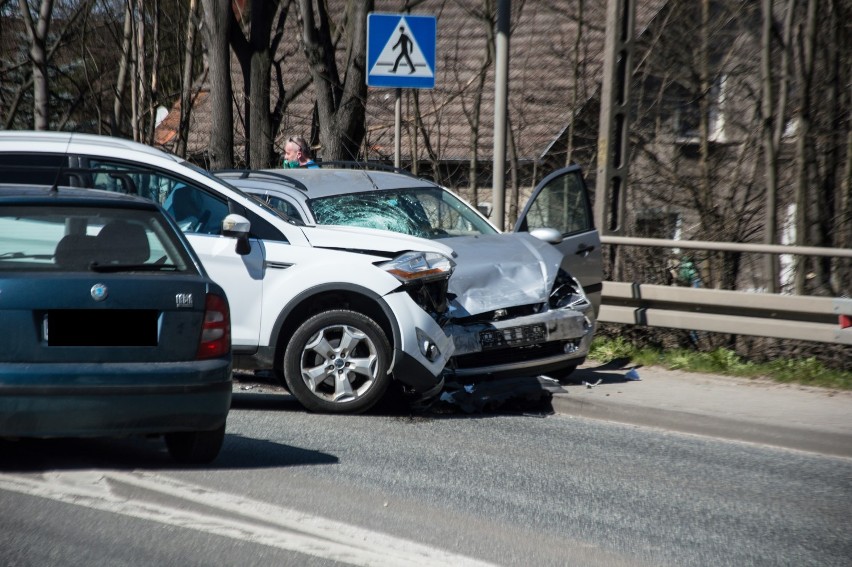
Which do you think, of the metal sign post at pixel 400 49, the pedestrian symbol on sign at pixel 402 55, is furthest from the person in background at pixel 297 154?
the pedestrian symbol on sign at pixel 402 55

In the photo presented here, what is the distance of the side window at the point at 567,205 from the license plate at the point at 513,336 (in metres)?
2.06

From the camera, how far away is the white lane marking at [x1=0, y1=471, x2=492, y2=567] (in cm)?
477

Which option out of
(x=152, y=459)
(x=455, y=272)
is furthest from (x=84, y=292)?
(x=455, y=272)

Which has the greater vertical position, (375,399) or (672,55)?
(672,55)

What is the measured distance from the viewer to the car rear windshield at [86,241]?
18.8 ft

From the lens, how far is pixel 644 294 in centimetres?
1078

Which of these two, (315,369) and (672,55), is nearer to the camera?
(315,369)

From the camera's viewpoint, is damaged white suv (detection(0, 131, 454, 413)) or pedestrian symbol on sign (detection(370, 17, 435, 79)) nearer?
damaged white suv (detection(0, 131, 454, 413))

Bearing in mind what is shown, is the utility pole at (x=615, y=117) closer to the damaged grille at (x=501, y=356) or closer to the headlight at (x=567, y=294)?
the headlight at (x=567, y=294)

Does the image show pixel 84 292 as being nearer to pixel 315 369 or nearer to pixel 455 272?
pixel 315 369

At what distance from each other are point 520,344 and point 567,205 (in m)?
2.47

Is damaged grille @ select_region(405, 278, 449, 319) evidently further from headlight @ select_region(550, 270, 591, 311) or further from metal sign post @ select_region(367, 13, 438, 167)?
metal sign post @ select_region(367, 13, 438, 167)

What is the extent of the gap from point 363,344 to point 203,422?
2.24 metres

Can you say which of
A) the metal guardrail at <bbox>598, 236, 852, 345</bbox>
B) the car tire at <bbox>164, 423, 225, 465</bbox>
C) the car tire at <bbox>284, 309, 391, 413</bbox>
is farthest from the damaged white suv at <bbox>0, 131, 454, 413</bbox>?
the metal guardrail at <bbox>598, 236, 852, 345</bbox>
